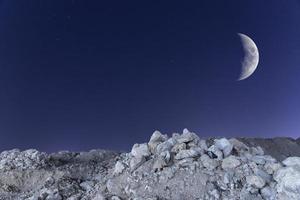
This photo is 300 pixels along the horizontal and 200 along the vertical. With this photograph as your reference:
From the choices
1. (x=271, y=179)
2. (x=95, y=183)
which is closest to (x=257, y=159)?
(x=271, y=179)

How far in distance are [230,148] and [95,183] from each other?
192cm

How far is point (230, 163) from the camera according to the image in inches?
211

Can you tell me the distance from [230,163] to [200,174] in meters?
0.41

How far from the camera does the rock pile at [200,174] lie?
501 centimetres

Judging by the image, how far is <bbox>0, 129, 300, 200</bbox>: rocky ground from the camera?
5.05m

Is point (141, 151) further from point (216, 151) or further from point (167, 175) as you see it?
point (216, 151)

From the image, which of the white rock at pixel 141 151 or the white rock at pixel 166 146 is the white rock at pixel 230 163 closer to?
the white rock at pixel 166 146

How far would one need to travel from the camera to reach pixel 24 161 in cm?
680

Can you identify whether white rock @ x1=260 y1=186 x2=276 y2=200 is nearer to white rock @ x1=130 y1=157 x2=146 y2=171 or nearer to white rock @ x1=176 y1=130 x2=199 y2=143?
white rock @ x1=176 y1=130 x2=199 y2=143

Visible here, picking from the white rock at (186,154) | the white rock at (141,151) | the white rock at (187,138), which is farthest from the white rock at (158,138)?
the white rock at (186,154)

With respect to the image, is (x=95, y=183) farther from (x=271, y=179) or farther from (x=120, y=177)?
(x=271, y=179)

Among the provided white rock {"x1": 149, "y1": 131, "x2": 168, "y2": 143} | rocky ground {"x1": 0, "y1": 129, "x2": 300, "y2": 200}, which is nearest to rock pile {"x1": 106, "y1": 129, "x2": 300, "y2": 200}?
rocky ground {"x1": 0, "y1": 129, "x2": 300, "y2": 200}

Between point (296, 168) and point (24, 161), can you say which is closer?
point (296, 168)

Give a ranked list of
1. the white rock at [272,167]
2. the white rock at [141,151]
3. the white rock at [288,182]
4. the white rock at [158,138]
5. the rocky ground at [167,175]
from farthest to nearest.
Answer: the white rock at [158,138], the white rock at [141,151], the white rock at [272,167], the rocky ground at [167,175], the white rock at [288,182]
